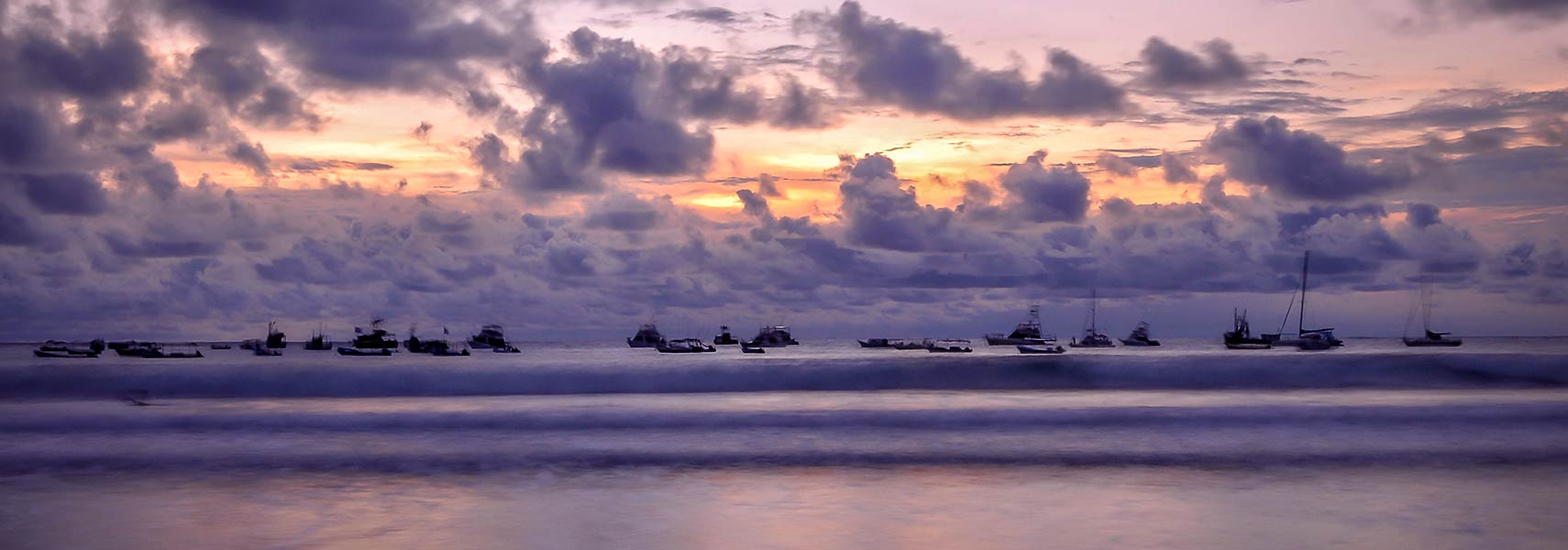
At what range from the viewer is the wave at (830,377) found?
36969 mm

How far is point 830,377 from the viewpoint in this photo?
40.4m

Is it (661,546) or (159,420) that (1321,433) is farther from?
(159,420)

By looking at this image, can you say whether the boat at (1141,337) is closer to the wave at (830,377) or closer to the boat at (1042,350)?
the boat at (1042,350)

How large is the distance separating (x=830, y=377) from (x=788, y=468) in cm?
2193

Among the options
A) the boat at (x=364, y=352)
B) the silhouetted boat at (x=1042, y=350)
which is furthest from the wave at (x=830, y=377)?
the boat at (x=364, y=352)

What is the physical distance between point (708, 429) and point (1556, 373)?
33966mm

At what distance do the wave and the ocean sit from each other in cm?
65

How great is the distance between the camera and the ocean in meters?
13.3

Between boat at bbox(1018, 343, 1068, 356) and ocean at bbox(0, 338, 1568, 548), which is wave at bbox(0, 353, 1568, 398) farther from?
boat at bbox(1018, 343, 1068, 356)

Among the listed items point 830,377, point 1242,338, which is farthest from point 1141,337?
point 830,377

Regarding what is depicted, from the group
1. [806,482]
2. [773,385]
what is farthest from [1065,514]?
[773,385]

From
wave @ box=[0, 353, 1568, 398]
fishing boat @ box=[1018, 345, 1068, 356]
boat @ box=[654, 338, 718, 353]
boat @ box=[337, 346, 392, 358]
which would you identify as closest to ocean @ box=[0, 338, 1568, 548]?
wave @ box=[0, 353, 1568, 398]

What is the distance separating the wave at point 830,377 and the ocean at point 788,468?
0.65 meters

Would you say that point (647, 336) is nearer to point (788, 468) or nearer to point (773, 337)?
point (773, 337)
